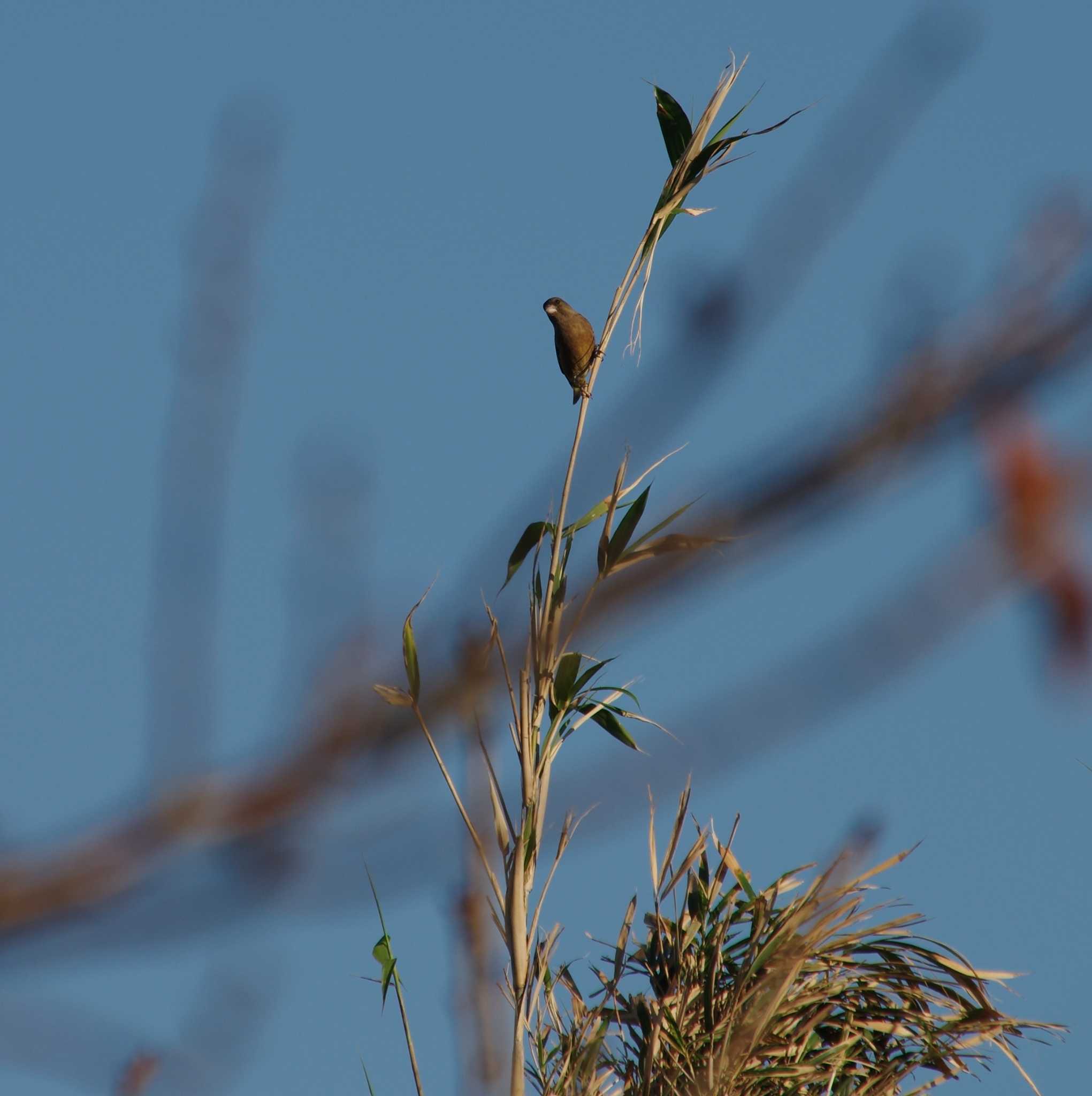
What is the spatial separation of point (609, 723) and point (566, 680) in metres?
0.23

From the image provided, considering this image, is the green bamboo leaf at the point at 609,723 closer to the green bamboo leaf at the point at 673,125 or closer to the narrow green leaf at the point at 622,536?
the narrow green leaf at the point at 622,536

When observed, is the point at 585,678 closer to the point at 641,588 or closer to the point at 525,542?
the point at 525,542

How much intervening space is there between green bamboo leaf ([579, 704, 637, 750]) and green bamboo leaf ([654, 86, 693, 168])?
1173 millimetres

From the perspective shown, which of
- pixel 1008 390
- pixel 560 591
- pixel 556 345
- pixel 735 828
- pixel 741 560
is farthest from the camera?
pixel 556 345

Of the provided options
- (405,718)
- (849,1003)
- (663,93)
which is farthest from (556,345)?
(405,718)

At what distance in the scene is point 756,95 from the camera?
10.5ft

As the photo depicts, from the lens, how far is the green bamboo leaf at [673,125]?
3256 millimetres

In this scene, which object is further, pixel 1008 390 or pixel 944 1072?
pixel 944 1072

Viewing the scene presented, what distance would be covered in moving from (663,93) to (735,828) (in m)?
1.65

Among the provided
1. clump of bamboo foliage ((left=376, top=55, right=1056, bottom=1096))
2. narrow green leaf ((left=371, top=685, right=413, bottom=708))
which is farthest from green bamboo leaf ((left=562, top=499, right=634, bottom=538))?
narrow green leaf ((left=371, top=685, right=413, bottom=708))

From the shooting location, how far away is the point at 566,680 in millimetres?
3072

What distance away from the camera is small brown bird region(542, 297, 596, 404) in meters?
6.07

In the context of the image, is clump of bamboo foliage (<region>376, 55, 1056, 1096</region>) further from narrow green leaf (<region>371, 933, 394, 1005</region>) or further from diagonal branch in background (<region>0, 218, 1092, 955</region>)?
diagonal branch in background (<region>0, 218, 1092, 955</region>)

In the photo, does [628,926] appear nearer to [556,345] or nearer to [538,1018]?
[538,1018]
